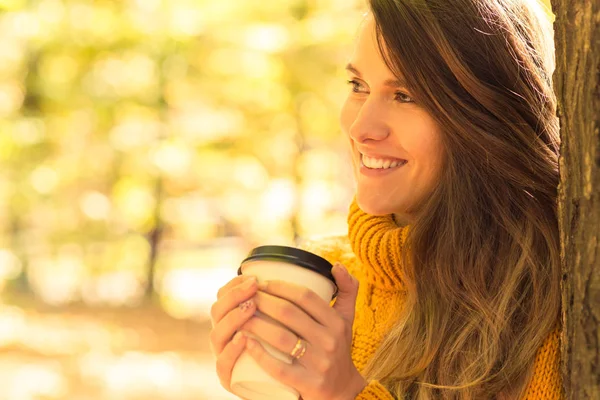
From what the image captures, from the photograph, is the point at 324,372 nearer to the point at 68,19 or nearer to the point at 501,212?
the point at 501,212

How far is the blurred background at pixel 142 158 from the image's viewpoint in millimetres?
7578

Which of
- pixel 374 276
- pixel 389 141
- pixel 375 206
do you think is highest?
pixel 389 141

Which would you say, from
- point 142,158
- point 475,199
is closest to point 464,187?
point 475,199

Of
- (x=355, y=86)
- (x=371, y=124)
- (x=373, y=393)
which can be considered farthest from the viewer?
(x=355, y=86)

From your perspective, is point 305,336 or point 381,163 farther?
point 381,163

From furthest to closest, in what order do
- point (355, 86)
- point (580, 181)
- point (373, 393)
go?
point (355, 86) → point (373, 393) → point (580, 181)

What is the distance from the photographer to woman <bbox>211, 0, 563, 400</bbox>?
1670 mm

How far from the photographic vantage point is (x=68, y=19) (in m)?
7.71

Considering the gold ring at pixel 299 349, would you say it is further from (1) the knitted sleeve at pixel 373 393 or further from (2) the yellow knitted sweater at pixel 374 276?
(2) the yellow knitted sweater at pixel 374 276

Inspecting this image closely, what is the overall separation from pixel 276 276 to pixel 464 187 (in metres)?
0.63

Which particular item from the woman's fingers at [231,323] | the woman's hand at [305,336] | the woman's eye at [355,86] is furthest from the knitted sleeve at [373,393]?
the woman's eye at [355,86]

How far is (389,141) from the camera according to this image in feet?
5.94

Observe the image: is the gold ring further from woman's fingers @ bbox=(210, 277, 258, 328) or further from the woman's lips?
the woman's lips

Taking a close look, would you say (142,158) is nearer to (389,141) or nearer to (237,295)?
(389,141)
